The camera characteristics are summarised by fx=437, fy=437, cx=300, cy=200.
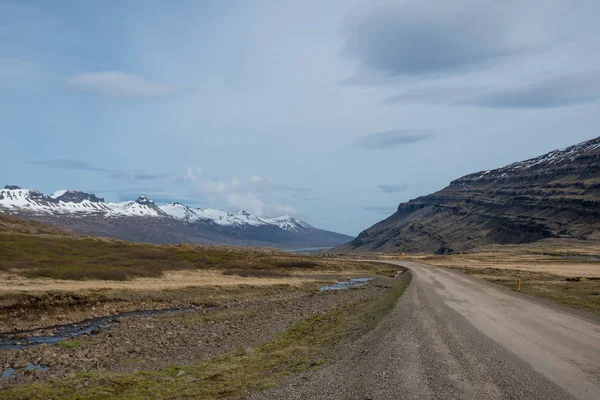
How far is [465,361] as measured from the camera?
1345 cm

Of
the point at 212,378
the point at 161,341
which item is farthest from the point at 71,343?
the point at 212,378

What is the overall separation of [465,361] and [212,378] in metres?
7.99

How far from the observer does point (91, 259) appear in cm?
5859

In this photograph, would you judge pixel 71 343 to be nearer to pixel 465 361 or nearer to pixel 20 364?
pixel 20 364

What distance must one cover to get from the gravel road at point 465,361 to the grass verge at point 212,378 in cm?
115

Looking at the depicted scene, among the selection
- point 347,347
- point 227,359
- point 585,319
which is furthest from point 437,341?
point 585,319

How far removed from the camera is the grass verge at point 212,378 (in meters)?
12.6

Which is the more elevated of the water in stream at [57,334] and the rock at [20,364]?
A: the rock at [20,364]

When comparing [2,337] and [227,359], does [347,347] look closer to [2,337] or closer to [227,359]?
[227,359]

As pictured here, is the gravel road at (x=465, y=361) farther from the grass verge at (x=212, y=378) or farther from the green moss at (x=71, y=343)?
the green moss at (x=71, y=343)

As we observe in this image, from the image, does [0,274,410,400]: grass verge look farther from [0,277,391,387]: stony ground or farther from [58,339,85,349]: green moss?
[58,339,85,349]: green moss

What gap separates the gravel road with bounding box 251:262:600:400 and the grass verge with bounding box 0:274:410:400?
1.15 m

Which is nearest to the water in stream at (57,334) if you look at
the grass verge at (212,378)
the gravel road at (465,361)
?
the grass verge at (212,378)

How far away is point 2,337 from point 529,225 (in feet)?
652
